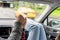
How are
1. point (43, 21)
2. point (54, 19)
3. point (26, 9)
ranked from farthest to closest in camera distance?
point (43, 21) < point (54, 19) < point (26, 9)

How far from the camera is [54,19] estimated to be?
4129mm

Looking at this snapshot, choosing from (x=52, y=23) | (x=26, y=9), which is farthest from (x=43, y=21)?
(x=26, y=9)

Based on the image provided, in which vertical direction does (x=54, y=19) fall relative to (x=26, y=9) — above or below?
below

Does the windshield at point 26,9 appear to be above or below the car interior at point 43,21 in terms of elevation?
above

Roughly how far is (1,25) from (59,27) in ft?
4.22

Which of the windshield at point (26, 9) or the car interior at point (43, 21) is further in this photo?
the car interior at point (43, 21)

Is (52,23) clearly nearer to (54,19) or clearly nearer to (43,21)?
(54,19)

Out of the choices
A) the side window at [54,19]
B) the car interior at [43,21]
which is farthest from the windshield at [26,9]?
the side window at [54,19]

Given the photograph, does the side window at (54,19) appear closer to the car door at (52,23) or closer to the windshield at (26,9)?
the car door at (52,23)

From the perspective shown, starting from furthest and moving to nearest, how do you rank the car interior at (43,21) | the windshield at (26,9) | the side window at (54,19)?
the car interior at (43,21) < the side window at (54,19) < the windshield at (26,9)

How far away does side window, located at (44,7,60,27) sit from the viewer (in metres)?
3.85

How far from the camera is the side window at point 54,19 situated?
3.85m

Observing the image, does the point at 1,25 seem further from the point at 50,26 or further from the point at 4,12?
the point at 50,26

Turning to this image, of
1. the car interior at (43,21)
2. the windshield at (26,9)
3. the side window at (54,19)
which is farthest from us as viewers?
Answer: the car interior at (43,21)
